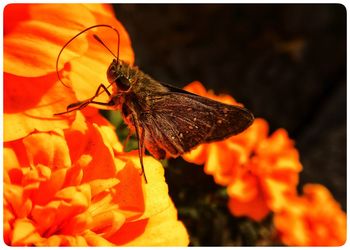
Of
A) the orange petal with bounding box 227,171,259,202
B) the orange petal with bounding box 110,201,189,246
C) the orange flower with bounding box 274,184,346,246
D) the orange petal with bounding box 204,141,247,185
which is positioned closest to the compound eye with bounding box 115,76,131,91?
the orange petal with bounding box 110,201,189,246

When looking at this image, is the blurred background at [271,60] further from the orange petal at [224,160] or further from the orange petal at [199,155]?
the orange petal at [199,155]

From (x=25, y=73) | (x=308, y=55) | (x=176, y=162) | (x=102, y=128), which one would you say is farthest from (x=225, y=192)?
(x=308, y=55)

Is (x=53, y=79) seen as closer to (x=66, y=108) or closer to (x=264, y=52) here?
(x=66, y=108)

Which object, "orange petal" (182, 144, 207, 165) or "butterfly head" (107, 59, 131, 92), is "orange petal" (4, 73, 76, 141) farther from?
"orange petal" (182, 144, 207, 165)

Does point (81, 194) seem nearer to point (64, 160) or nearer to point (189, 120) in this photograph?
point (64, 160)

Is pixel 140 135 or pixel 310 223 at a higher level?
pixel 140 135

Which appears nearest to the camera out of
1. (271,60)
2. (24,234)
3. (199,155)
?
(24,234)

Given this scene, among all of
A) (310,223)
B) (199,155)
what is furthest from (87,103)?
(310,223)
